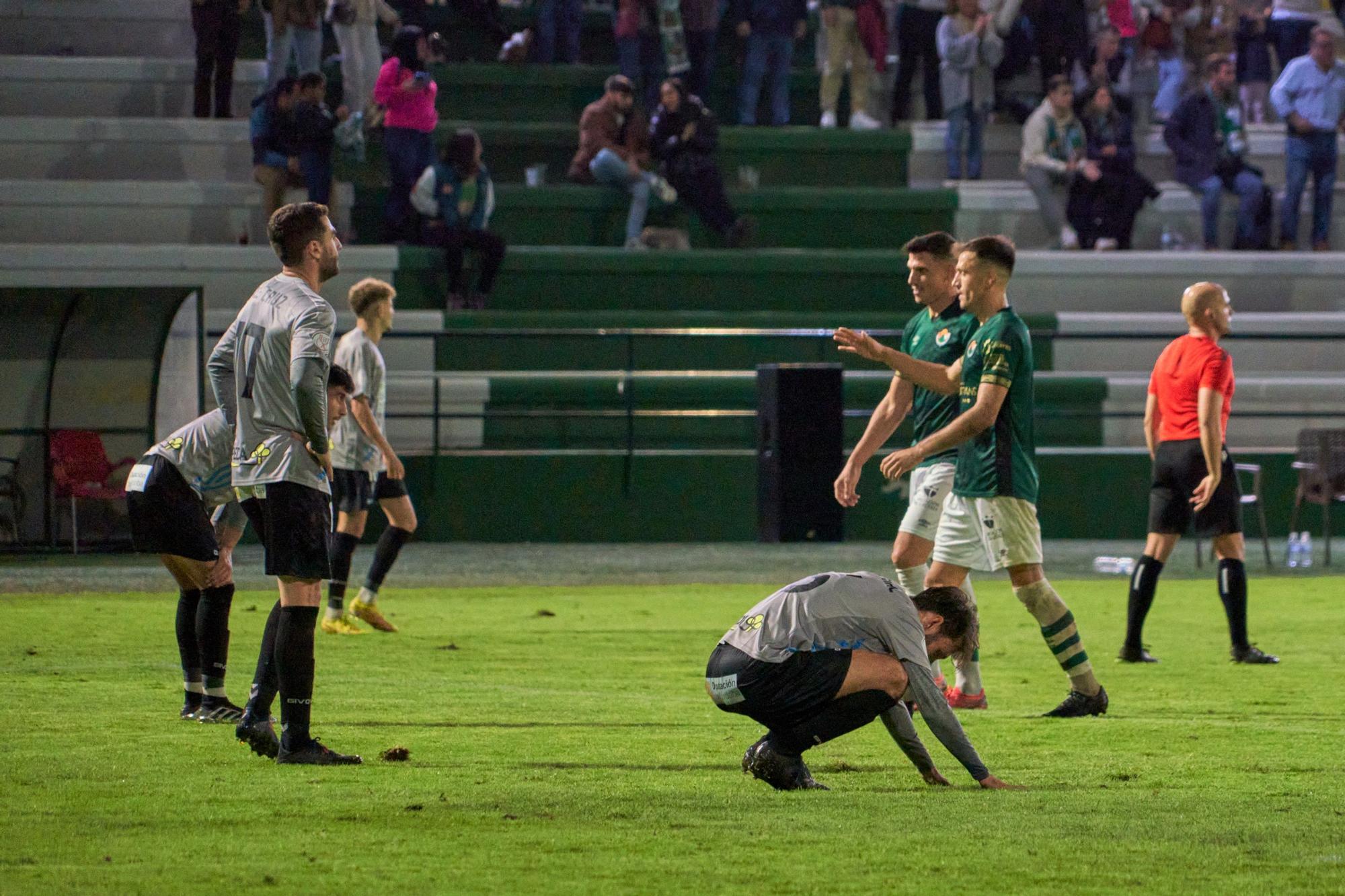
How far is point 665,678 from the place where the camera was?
9891mm

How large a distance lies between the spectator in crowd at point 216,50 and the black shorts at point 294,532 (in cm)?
1714

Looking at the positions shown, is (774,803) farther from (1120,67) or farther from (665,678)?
(1120,67)

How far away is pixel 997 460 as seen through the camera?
829 centimetres

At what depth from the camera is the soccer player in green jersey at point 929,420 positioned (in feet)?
28.8

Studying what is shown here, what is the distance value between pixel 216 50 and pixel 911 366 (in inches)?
652

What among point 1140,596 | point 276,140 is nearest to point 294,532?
point 1140,596

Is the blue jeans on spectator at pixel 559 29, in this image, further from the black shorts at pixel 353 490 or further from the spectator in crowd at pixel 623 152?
the black shorts at pixel 353 490

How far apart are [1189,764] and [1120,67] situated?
19.7 meters

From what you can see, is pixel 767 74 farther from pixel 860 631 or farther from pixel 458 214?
pixel 860 631

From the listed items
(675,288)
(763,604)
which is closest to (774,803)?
(763,604)

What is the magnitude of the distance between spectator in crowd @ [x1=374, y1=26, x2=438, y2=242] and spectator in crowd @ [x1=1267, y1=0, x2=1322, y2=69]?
37.9 ft

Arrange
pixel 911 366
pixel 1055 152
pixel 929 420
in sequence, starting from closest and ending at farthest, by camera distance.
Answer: pixel 911 366
pixel 929 420
pixel 1055 152

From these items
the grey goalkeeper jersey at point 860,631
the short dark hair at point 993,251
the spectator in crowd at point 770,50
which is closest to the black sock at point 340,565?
the short dark hair at point 993,251

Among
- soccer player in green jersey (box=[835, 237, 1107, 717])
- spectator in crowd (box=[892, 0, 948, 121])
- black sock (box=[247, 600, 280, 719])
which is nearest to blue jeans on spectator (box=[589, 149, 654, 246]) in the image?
spectator in crowd (box=[892, 0, 948, 121])
